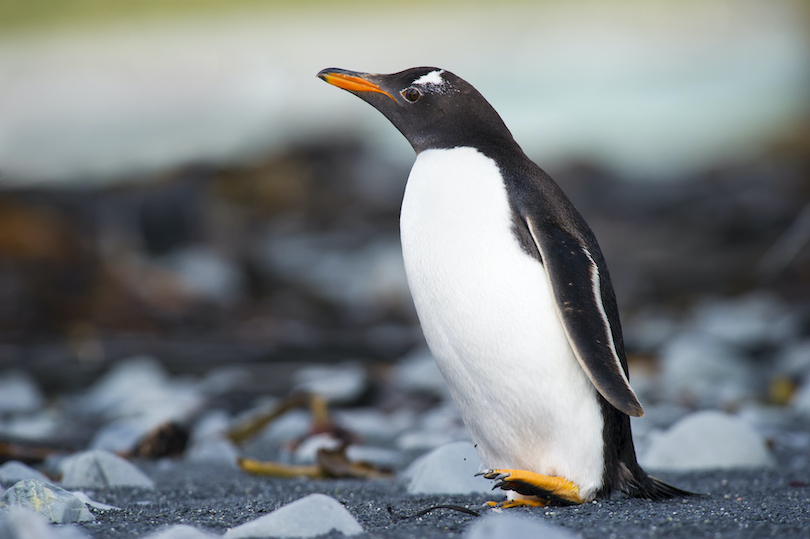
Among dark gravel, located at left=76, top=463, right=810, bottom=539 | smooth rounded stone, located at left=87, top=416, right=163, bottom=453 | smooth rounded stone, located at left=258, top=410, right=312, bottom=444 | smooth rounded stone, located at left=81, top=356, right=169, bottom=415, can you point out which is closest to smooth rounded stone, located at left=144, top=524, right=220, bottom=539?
dark gravel, located at left=76, top=463, right=810, bottom=539

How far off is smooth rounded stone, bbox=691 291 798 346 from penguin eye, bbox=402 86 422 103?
4.04 m

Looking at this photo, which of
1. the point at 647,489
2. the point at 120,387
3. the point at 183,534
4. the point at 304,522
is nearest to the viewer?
the point at 183,534

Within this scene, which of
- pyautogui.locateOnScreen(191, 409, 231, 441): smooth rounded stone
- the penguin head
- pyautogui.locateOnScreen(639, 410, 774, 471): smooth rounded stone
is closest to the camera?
the penguin head

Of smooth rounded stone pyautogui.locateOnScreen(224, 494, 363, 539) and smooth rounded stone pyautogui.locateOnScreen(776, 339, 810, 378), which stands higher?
smooth rounded stone pyautogui.locateOnScreen(776, 339, 810, 378)

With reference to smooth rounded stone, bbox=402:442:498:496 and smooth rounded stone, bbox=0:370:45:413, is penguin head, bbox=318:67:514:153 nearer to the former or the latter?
smooth rounded stone, bbox=402:442:498:496

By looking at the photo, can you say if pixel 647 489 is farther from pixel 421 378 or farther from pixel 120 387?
pixel 120 387

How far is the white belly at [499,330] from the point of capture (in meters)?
1.83

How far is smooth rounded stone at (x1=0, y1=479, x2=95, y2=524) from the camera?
1.55m

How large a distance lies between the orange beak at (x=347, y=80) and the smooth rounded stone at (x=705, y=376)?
7.55 ft

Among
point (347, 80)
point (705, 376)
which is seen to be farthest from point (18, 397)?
point (705, 376)

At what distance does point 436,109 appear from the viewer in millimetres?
2098

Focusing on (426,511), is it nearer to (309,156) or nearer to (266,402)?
(266,402)

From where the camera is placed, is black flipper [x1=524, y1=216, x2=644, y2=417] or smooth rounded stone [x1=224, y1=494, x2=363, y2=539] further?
black flipper [x1=524, y1=216, x2=644, y2=417]

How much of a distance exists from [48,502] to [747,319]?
6.48 meters
